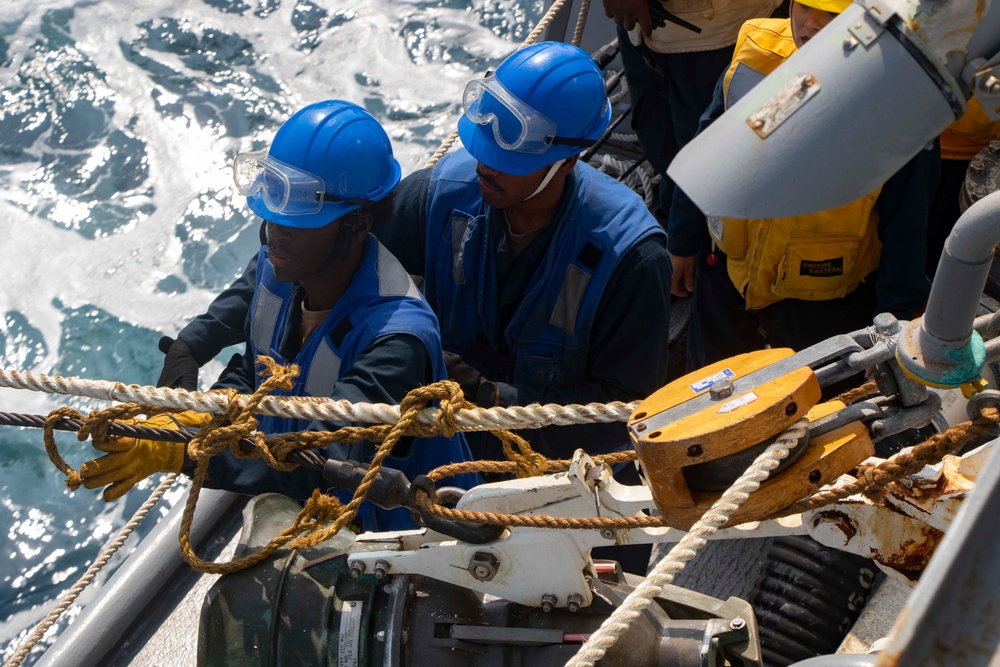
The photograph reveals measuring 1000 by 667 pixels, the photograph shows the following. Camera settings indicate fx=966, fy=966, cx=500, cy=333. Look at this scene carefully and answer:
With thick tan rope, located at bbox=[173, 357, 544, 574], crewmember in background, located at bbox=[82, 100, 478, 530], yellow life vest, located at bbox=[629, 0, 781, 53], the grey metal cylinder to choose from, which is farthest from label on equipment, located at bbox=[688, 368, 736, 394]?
yellow life vest, located at bbox=[629, 0, 781, 53]

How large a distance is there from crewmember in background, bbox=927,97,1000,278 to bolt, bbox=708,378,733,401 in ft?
6.42

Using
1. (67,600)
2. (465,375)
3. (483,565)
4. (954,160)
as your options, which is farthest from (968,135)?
(67,600)

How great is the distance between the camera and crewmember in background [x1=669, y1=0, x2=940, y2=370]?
106 inches

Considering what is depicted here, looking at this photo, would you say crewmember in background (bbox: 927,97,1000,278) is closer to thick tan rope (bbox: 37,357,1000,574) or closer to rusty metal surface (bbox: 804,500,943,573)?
rusty metal surface (bbox: 804,500,943,573)

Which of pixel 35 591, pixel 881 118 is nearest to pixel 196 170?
pixel 35 591

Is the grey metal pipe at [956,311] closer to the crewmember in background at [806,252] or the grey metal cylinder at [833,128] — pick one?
the grey metal cylinder at [833,128]

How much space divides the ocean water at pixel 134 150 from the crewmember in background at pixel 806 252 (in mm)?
3386

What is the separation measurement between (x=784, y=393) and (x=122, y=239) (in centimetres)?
624

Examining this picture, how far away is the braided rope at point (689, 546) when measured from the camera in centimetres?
135

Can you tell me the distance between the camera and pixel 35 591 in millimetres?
4875

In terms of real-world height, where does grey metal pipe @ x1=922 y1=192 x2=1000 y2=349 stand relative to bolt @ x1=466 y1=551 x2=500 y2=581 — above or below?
above

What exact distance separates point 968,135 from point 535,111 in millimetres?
1439

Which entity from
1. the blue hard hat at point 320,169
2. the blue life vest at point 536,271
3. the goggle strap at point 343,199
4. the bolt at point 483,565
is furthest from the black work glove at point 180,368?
the bolt at point 483,565

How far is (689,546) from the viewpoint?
137 centimetres
